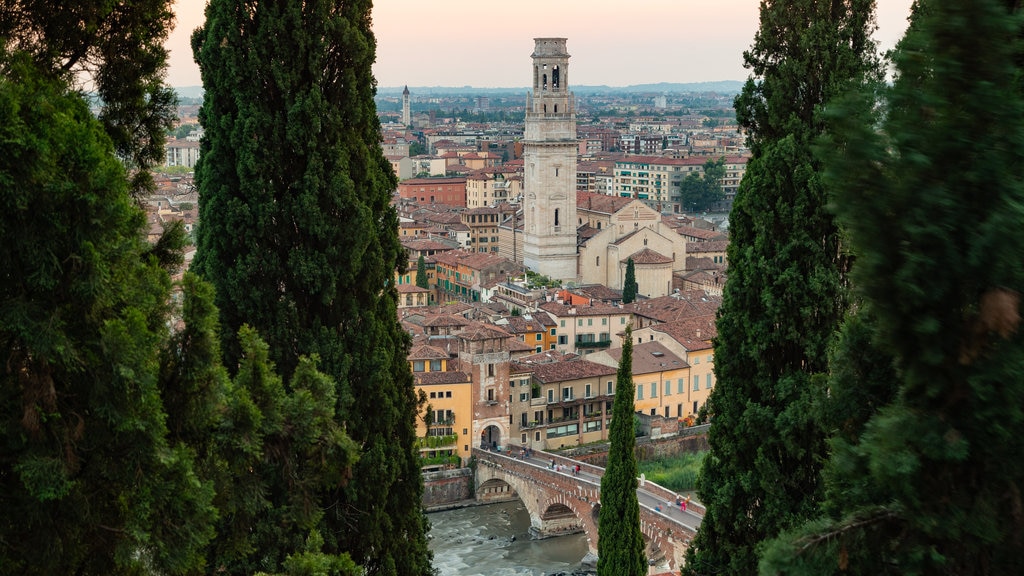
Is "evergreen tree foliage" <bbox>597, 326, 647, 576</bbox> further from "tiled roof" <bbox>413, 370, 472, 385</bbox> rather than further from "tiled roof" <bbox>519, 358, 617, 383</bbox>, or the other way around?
"tiled roof" <bbox>519, 358, 617, 383</bbox>

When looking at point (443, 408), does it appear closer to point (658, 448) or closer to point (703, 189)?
point (658, 448)

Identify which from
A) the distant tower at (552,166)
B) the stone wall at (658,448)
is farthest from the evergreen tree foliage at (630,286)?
the stone wall at (658,448)

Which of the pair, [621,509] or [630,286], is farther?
[630,286]

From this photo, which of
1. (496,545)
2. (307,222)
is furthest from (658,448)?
(307,222)

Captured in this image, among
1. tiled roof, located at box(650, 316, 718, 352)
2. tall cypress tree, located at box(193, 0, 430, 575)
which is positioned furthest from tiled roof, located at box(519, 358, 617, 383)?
tall cypress tree, located at box(193, 0, 430, 575)

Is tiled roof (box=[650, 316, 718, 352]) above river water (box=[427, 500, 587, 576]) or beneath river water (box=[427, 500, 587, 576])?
above

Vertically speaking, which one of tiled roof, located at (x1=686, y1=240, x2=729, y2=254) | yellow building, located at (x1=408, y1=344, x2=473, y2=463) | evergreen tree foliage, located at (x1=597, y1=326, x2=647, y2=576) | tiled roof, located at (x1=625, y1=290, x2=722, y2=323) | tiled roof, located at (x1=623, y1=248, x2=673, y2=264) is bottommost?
yellow building, located at (x1=408, y1=344, x2=473, y2=463)

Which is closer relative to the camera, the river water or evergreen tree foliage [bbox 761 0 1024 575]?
evergreen tree foliage [bbox 761 0 1024 575]

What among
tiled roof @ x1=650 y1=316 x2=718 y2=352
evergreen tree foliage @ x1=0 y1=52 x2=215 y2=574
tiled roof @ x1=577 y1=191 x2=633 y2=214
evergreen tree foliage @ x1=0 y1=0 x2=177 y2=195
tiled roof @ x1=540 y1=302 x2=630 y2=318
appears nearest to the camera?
evergreen tree foliage @ x1=0 y1=52 x2=215 y2=574
